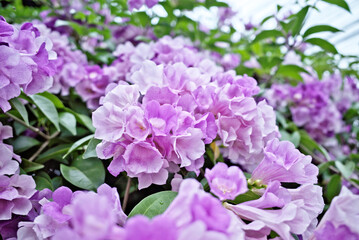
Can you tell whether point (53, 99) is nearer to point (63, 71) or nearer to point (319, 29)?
point (63, 71)

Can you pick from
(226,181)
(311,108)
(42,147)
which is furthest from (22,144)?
(311,108)

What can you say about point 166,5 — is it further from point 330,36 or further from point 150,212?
point 330,36

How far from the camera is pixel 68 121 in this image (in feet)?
2.05

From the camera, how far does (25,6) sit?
129 centimetres

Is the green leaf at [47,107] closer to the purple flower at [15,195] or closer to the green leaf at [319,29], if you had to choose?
the purple flower at [15,195]

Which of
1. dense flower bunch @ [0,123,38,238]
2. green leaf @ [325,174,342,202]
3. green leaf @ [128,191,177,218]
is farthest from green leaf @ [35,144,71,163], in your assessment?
green leaf @ [325,174,342,202]

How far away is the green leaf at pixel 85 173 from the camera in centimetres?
52

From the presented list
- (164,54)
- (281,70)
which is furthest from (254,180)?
(281,70)

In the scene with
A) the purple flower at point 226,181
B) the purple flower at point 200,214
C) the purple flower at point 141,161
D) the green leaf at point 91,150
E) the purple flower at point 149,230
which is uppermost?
the purple flower at point 149,230

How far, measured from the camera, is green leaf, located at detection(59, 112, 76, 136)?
610mm

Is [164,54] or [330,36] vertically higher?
[164,54]

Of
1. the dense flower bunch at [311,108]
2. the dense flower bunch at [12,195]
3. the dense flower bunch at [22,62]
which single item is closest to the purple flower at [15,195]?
the dense flower bunch at [12,195]

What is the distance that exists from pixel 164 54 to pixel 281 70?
1.27ft

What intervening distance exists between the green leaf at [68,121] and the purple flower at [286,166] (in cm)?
38
